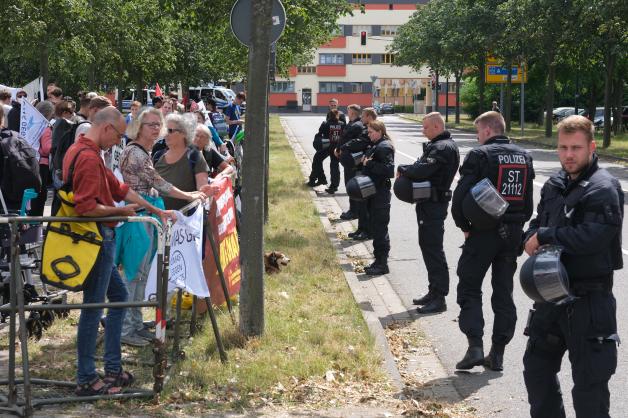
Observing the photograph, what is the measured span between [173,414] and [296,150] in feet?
95.0

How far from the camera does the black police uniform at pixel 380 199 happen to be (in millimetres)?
11023

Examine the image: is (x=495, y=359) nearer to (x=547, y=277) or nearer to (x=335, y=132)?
(x=547, y=277)

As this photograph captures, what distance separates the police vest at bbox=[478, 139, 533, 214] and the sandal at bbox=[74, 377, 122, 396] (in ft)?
9.81

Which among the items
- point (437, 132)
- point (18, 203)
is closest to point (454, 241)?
point (437, 132)

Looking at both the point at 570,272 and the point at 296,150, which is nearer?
the point at 570,272

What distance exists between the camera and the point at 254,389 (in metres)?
6.41

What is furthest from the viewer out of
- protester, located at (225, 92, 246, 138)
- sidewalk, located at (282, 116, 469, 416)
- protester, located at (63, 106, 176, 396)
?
protester, located at (225, 92, 246, 138)

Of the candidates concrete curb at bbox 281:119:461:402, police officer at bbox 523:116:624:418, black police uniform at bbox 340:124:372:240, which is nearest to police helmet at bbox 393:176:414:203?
concrete curb at bbox 281:119:461:402

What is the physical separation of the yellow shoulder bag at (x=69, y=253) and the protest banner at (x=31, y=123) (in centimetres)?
611

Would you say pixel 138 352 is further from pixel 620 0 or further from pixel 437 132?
pixel 620 0

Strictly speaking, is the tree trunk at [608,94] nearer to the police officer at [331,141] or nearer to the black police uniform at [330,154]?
the black police uniform at [330,154]

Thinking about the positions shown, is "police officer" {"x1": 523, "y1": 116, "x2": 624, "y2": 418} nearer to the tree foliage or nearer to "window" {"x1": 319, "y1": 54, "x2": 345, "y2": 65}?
the tree foliage

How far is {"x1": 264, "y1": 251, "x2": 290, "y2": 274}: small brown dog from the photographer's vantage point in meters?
10.7

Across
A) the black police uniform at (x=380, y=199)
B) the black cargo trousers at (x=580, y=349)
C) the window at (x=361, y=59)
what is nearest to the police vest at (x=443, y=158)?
the black police uniform at (x=380, y=199)
